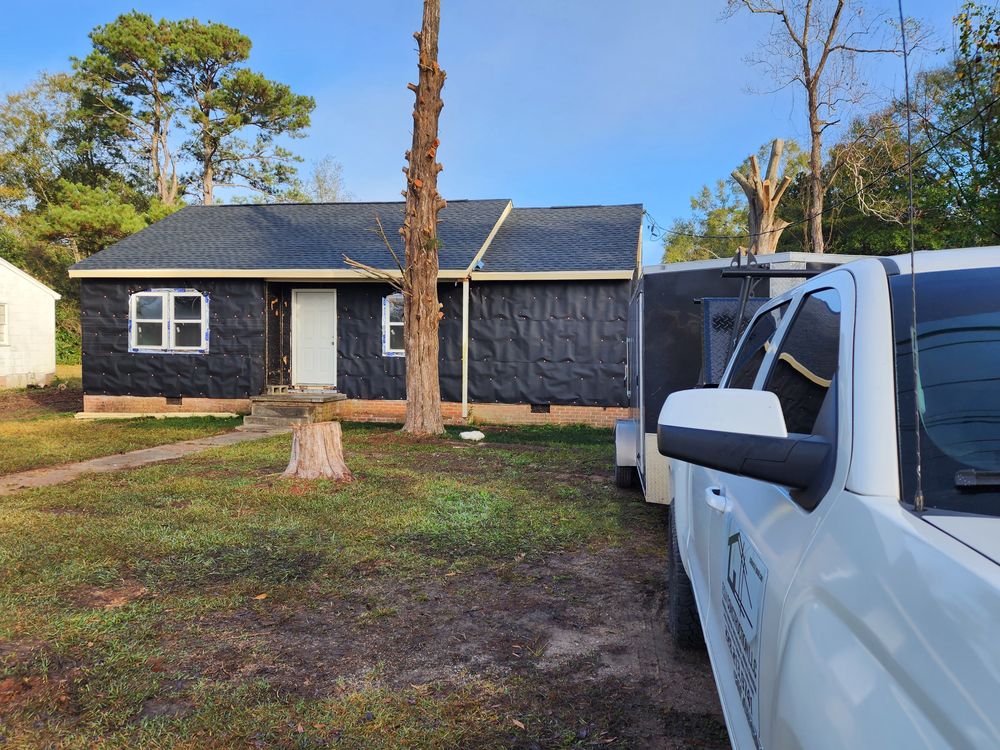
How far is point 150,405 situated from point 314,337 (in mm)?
3889

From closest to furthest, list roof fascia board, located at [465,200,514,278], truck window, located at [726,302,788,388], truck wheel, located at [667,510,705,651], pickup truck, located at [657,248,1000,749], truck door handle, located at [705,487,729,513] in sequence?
pickup truck, located at [657,248,1000,749] < truck door handle, located at [705,487,729,513] < truck window, located at [726,302,788,388] < truck wheel, located at [667,510,705,651] < roof fascia board, located at [465,200,514,278]

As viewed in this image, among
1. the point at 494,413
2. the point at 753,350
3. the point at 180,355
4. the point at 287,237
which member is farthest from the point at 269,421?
the point at 753,350

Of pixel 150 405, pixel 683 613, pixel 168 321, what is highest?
pixel 168 321

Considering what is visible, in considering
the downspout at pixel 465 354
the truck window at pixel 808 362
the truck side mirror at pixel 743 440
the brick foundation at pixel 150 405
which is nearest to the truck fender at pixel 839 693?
the truck side mirror at pixel 743 440

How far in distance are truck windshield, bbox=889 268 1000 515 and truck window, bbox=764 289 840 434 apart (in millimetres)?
184

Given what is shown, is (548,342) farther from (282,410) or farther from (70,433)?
(70,433)

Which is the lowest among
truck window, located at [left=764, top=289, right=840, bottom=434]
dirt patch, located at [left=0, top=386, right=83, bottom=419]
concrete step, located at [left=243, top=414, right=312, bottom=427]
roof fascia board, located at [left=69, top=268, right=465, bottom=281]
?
concrete step, located at [left=243, top=414, right=312, bottom=427]

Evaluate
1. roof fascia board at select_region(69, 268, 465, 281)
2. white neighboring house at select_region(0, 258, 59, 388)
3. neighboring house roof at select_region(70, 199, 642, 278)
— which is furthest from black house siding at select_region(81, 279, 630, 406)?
white neighboring house at select_region(0, 258, 59, 388)

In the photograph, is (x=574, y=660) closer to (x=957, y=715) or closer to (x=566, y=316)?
(x=957, y=715)

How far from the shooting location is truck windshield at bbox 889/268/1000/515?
134cm

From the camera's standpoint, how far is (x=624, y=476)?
7.91 metres

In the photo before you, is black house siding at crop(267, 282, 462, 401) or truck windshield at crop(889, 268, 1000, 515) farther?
black house siding at crop(267, 282, 462, 401)

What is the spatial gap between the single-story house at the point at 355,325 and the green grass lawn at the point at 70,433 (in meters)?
1.21

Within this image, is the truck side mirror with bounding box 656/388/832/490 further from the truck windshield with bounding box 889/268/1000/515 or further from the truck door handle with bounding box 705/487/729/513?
the truck door handle with bounding box 705/487/729/513
